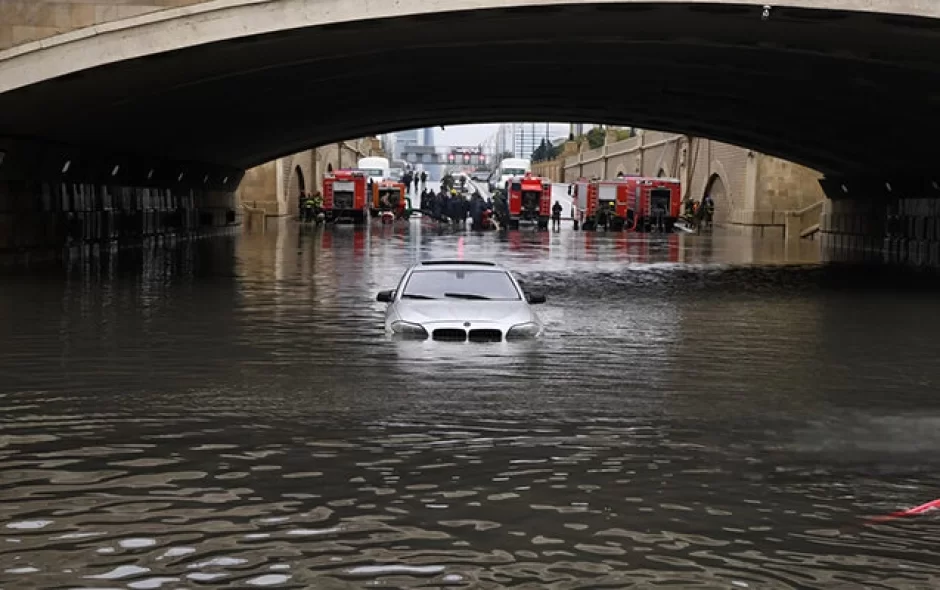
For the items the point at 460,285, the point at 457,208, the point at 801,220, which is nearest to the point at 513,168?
the point at 457,208

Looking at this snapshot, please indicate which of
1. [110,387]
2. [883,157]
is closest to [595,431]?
[110,387]

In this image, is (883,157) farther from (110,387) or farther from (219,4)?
(110,387)

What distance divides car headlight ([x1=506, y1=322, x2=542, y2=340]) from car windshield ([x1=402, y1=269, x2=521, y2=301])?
64 centimetres

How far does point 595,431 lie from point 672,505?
8.71ft

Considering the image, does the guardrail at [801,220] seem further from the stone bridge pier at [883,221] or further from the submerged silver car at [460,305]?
the submerged silver car at [460,305]

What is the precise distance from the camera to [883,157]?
43781 millimetres

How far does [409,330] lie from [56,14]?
439 inches

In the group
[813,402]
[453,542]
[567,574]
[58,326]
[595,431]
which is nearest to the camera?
[567,574]

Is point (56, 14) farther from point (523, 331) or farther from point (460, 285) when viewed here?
point (523, 331)

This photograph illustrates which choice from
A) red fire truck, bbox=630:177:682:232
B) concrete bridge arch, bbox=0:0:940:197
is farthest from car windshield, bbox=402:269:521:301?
red fire truck, bbox=630:177:682:232

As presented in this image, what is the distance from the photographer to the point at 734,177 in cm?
7469

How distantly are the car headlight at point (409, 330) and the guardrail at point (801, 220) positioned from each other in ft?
173

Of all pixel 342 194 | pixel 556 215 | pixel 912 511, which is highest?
pixel 342 194

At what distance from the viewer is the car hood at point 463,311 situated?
1612 centimetres
